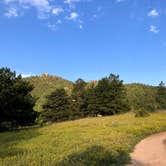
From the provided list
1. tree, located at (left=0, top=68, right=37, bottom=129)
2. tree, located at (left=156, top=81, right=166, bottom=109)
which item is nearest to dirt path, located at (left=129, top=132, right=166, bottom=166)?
tree, located at (left=0, top=68, right=37, bottom=129)

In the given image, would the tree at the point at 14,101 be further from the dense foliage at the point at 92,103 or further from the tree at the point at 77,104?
Result: the tree at the point at 77,104

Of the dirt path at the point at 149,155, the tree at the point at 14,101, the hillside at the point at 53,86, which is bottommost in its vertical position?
the dirt path at the point at 149,155

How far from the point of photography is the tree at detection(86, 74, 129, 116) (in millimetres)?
66438

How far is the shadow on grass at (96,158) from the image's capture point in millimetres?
14320

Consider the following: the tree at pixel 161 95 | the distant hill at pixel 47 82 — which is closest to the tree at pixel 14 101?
the tree at pixel 161 95

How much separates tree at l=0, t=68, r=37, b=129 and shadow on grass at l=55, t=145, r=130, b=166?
2370 centimetres

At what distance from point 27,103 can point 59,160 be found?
1068 inches

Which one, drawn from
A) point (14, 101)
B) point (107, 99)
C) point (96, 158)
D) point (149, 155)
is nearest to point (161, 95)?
Result: point (107, 99)

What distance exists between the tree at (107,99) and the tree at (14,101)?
86.2 ft

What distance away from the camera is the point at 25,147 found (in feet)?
63.0

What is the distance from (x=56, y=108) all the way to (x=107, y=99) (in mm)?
11451

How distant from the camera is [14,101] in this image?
1570 inches

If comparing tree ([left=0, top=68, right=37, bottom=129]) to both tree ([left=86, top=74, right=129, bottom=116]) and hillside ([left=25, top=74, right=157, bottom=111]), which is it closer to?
tree ([left=86, top=74, right=129, bottom=116])

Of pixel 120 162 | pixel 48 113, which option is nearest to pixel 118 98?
pixel 48 113
